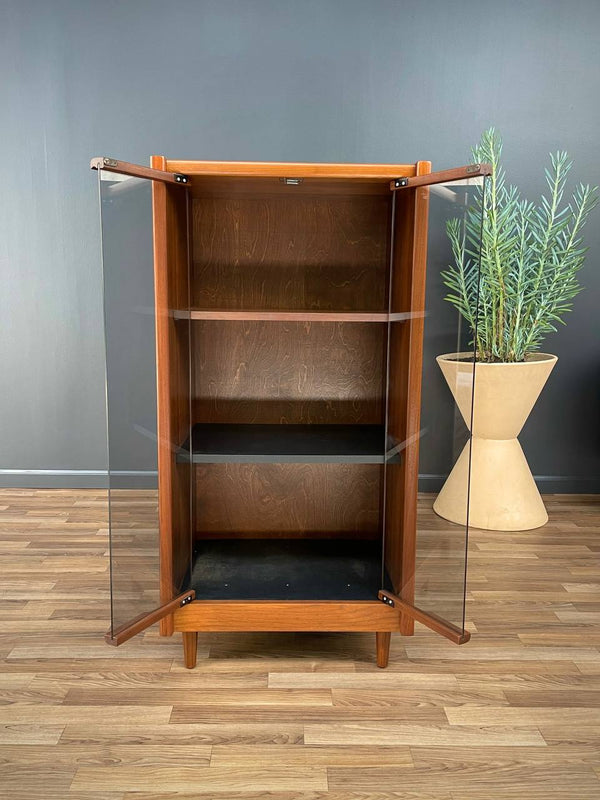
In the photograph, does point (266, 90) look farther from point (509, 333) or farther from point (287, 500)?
point (287, 500)

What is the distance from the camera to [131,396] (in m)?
1.13

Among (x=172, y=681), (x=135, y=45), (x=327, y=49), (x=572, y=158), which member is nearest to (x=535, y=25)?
(x=572, y=158)

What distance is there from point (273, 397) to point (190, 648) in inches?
20.6

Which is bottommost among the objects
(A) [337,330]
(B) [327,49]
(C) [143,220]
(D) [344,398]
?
(D) [344,398]

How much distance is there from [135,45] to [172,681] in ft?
6.19

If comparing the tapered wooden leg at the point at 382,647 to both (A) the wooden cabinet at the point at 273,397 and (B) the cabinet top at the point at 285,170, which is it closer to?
(A) the wooden cabinet at the point at 273,397

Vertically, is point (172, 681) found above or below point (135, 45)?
below

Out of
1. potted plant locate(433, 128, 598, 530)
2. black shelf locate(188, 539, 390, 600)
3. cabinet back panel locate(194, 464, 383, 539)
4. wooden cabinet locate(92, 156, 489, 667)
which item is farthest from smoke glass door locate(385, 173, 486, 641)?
potted plant locate(433, 128, 598, 530)

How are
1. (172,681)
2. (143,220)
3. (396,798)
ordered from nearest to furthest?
1. (396,798)
2. (143,220)
3. (172,681)

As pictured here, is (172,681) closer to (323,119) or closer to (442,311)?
(442,311)

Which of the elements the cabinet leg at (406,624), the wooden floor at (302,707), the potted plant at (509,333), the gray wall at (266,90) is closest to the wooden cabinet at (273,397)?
the cabinet leg at (406,624)

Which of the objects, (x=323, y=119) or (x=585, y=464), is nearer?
(x=323, y=119)

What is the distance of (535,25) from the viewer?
2.22m

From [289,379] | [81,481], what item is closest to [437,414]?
[289,379]
